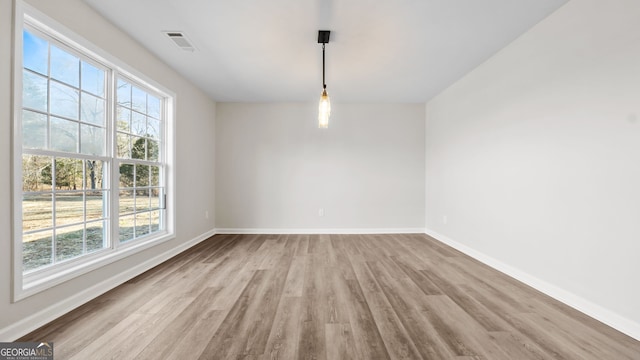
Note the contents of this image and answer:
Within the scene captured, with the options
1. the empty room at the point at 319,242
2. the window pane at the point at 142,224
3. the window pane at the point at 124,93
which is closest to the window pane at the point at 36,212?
the empty room at the point at 319,242

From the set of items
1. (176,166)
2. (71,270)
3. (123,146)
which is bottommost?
(71,270)

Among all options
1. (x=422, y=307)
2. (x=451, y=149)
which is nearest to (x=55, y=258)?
(x=422, y=307)

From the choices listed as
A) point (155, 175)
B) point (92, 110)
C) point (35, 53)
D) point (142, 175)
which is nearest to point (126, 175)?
point (142, 175)

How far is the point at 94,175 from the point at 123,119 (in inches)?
29.9

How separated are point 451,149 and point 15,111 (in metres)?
4.95

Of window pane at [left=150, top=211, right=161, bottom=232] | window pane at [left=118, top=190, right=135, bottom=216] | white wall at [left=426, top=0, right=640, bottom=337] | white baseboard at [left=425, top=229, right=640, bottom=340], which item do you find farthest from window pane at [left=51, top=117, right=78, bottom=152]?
white baseboard at [left=425, top=229, right=640, bottom=340]

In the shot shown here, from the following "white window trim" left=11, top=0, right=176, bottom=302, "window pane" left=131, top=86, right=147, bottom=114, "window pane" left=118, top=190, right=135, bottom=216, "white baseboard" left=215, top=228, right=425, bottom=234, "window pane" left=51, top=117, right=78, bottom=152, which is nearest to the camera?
"white window trim" left=11, top=0, right=176, bottom=302

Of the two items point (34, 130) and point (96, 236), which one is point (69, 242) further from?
point (34, 130)

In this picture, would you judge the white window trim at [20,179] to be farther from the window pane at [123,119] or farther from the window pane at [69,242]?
the window pane at [123,119]

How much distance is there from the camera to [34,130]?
193cm

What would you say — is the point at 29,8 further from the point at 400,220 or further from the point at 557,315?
the point at 400,220

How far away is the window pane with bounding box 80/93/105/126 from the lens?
92.2 inches

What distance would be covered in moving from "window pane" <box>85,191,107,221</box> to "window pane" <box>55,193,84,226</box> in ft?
0.23

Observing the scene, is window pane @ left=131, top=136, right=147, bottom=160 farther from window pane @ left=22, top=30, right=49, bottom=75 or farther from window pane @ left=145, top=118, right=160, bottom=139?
window pane @ left=22, top=30, right=49, bottom=75
